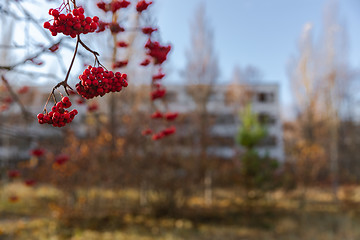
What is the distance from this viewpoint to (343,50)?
11625 millimetres

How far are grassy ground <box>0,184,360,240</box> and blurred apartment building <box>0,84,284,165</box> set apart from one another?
199cm

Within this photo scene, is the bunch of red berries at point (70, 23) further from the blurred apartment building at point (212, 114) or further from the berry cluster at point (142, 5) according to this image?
the blurred apartment building at point (212, 114)

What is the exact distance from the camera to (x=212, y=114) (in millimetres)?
14500

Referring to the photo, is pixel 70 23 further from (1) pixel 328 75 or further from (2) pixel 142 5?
(1) pixel 328 75

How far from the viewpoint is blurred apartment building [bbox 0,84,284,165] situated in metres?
9.93

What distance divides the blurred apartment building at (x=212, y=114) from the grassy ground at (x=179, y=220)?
1993mm

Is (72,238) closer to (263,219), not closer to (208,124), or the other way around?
(263,219)

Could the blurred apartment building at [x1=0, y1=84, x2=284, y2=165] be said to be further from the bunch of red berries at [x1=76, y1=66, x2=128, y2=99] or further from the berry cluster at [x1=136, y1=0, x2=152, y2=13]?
the bunch of red berries at [x1=76, y1=66, x2=128, y2=99]

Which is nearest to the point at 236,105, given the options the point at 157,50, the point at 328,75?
the point at 328,75

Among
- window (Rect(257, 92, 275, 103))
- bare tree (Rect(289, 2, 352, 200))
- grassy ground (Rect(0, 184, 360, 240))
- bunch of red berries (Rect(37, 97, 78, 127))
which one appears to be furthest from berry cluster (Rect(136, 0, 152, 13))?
window (Rect(257, 92, 275, 103))

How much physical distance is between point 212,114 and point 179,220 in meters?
7.62

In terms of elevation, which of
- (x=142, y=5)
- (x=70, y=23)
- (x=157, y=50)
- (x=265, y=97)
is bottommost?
(x=70, y=23)

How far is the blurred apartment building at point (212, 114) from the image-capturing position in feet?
32.6

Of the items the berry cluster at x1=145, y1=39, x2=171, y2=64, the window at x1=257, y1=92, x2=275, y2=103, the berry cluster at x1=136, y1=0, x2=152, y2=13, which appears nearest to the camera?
the berry cluster at x1=136, y1=0, x2=152, y2=13
